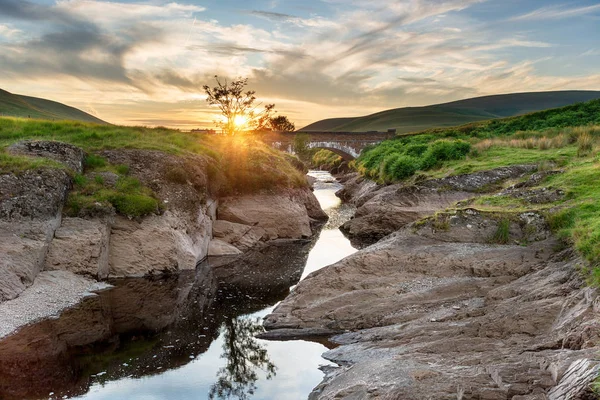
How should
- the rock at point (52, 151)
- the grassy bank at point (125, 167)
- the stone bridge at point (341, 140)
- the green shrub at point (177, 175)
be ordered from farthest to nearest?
the stone bridge at point (341, 140) → the green shrub at point (177, 175) → the rock at point (52, 151) → the grassy bank at point (125, 167)

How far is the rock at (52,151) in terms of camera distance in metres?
28.2

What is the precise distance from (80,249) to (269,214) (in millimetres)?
14763

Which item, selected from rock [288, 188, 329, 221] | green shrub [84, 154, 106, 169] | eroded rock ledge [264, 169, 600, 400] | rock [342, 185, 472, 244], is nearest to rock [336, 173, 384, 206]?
rock [288, 188, 329, 221]

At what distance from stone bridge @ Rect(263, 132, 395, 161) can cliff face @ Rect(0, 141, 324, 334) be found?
56077 mm

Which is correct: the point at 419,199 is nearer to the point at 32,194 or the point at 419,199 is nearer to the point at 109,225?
the point at 109,225

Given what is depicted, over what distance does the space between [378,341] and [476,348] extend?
3.48m

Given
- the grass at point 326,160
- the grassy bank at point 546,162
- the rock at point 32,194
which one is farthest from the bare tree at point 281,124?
the rock at point 32,194

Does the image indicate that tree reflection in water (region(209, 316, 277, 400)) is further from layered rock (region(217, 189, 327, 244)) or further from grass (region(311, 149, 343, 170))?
grass (region(311, 149, 343, 170))

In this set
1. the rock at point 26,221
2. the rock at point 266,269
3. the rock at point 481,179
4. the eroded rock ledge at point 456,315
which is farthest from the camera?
the rock at point 481,179

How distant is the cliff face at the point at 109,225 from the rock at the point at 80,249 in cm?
4

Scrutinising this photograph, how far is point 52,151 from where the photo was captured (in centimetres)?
2875

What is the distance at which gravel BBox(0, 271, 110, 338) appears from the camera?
18.4m

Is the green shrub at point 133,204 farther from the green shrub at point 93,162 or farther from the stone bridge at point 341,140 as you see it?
the stone bridge at point 341,140

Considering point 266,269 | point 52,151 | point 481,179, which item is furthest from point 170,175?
point 481,179
